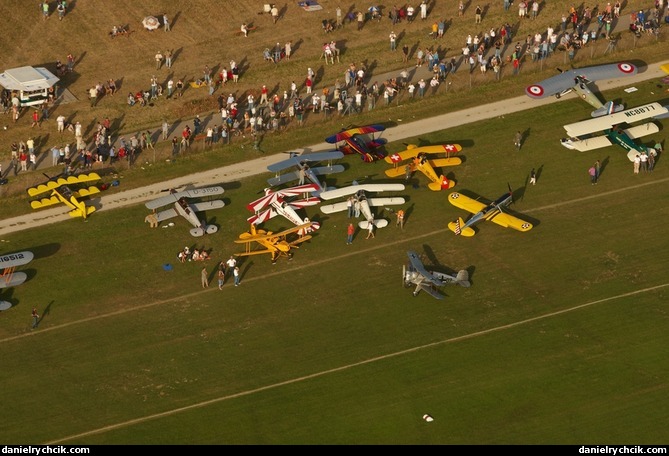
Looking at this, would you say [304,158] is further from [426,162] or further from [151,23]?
[151,23]

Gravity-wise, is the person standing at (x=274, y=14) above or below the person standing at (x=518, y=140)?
above

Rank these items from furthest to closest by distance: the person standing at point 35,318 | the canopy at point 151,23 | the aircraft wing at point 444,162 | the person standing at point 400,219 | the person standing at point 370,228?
the canopy at point 151,23 → the aircraft wing at point 444,162 → the person standing at point 400,219 → the person standing at point 370,228 → the person standing at point 35,318

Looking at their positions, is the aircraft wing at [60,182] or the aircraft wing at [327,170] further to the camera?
the aircraft wing at [327,170]

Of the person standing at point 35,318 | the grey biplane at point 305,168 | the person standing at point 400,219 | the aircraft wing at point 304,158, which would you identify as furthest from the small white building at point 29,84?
the person standing at point 400,219

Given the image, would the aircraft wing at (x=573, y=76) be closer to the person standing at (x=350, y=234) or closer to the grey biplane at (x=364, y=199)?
the grey biplane at (x=364, y=199)

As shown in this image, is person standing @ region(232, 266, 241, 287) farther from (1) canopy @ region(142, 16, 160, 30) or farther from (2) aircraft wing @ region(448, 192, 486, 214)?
(1) canopy @ region(142, 16, 160, 30)

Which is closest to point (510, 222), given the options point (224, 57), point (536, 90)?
point (536, 90)

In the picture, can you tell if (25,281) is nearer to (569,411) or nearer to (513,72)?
(569,411)

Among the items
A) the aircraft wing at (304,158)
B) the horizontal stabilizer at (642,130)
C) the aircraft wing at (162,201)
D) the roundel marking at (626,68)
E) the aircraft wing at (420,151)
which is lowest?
the aircraft wing at (162,201)

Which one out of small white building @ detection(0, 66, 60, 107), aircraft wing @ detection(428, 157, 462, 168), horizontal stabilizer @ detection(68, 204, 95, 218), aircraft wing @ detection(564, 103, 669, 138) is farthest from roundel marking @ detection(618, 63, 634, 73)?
small white building @ detection(0, 66, 60, 107)
